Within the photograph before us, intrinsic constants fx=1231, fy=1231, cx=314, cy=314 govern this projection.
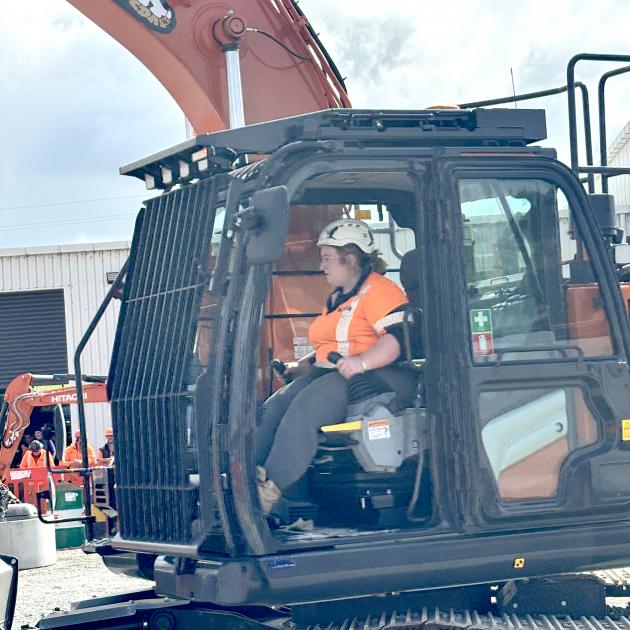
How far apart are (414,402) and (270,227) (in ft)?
3.75

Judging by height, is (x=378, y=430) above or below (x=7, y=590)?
above

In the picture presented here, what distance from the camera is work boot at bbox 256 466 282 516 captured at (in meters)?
5.47

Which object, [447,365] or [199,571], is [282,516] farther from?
[447,365]

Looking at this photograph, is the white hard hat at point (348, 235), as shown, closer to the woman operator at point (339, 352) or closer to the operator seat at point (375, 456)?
the woman operator at point (339, 352)

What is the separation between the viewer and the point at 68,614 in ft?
20.9

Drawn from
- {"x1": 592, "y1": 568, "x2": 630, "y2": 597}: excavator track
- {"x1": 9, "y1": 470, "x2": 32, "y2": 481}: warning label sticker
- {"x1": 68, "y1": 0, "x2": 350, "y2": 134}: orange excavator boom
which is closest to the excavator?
{"x1": 592, "y1": 568, "x2": 630, "y2": 597}: excavator track

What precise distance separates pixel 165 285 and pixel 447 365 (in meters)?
1.43

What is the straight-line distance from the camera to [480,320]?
5625 mm

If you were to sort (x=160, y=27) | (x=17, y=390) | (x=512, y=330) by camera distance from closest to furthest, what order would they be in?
1. (x=512, y=330)
2. (x=160, y=27)
3. (x=17, y=390)

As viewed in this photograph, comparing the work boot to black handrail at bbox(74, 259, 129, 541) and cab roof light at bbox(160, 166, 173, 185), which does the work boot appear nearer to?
black handrail at bbox(74, 259, 129, 541)

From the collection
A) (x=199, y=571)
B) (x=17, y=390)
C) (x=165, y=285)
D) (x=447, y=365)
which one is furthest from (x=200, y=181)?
(x=17, y=390)

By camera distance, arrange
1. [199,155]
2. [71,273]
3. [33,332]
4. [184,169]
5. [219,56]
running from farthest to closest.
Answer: [33,332] → [71,273] → [219,56] → [184,169] → [199,155]

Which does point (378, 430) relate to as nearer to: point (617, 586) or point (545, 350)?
point (545, 350)

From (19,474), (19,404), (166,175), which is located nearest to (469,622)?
(166,175)
